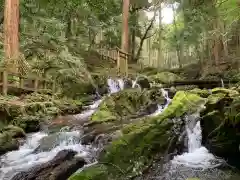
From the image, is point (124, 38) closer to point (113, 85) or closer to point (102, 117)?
point (113, 85)

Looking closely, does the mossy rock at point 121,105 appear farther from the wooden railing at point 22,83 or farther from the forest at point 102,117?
the wooden railing at point 22,83

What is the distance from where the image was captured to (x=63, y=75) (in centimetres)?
1808

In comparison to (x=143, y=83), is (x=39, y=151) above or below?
below

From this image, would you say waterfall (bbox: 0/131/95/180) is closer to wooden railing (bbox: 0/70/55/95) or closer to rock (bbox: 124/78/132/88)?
wooden railing (bbox: 0/70/55/95)

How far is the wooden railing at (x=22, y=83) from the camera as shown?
1348 centimetres

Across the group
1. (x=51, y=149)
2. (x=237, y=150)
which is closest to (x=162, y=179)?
(x=237, y=150)

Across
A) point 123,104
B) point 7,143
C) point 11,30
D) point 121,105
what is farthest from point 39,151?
point 11,30

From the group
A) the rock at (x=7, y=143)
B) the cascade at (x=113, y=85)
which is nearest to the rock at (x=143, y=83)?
the cascade at (x=113, y=85)

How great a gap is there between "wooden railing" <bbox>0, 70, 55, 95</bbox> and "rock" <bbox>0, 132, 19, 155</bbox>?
3.97 metres

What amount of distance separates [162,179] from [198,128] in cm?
235

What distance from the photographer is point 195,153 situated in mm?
8469

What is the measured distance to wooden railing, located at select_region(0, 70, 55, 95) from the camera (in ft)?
44.2

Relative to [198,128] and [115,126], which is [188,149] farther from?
[115,126]

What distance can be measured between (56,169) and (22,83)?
8.44 m
